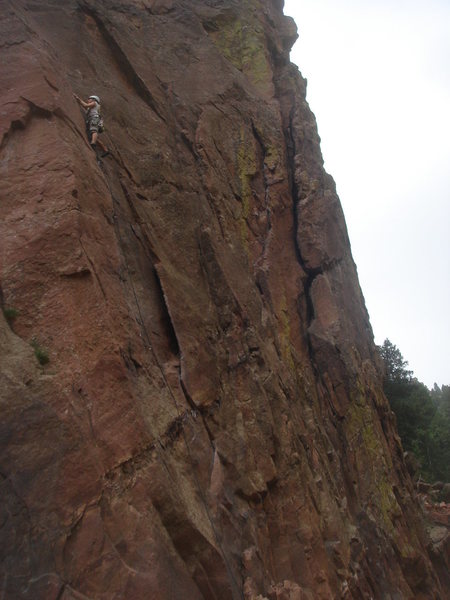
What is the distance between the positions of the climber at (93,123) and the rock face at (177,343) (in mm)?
638

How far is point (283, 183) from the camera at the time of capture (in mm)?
20375

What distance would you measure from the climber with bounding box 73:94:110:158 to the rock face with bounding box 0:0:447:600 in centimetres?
64

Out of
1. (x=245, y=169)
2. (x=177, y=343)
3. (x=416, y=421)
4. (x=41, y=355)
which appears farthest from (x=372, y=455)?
(x=416, y=421)

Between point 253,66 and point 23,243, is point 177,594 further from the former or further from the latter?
point 253,66

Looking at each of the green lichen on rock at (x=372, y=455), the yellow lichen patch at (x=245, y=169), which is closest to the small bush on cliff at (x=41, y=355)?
the yellow lichen patch at (x=245, y=169)

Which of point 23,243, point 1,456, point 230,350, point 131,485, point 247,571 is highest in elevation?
point 23,243

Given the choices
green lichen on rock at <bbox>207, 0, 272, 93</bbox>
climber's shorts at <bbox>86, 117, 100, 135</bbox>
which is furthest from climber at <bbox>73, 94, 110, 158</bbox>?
green lichen on rock at <bbox>207, 0, 272, 93</bbox>

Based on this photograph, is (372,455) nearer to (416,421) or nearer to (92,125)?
(92,125)

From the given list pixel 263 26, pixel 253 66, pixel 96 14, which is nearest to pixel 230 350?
pixel 96 14

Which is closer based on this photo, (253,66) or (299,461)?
(299,461)

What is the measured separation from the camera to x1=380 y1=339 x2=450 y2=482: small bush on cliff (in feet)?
106

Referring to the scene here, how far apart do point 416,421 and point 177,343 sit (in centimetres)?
2566

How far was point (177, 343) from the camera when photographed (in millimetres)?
11453

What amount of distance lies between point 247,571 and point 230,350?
5.05 meters
